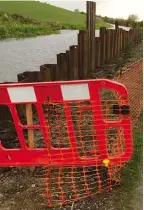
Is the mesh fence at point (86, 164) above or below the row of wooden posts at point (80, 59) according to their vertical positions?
below

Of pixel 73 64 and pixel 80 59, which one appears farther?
pixel 80 59

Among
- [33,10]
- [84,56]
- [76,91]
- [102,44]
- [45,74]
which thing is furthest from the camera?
[33,10]

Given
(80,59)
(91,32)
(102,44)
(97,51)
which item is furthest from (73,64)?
(102,44)

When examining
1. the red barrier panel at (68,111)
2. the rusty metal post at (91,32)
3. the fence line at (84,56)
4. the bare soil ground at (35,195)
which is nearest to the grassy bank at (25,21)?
the fence line at (84,56)

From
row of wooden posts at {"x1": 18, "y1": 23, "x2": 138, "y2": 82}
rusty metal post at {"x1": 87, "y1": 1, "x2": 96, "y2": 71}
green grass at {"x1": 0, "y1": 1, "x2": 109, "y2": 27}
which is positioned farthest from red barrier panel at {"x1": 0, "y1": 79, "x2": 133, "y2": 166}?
green grass at {"x1": 0, "y1": 1, "x2": 109, "y2": 27}

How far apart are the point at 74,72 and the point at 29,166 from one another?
6112mm

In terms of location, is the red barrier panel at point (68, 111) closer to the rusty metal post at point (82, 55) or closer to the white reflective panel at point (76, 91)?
the white reflective panel at point (76, 91)

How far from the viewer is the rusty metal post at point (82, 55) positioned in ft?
40.9

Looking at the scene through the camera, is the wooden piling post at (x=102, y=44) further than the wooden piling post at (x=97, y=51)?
Yes

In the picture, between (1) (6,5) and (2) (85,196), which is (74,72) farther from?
(1) (6,5)

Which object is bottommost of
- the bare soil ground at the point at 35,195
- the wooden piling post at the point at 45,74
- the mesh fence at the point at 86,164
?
the bare soil ground at the point at 35,195

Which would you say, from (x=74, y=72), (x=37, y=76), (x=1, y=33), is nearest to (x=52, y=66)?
(x=37, y=76)

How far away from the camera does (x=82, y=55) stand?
12.7 meters

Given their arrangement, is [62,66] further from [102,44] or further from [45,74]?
[102,44]
